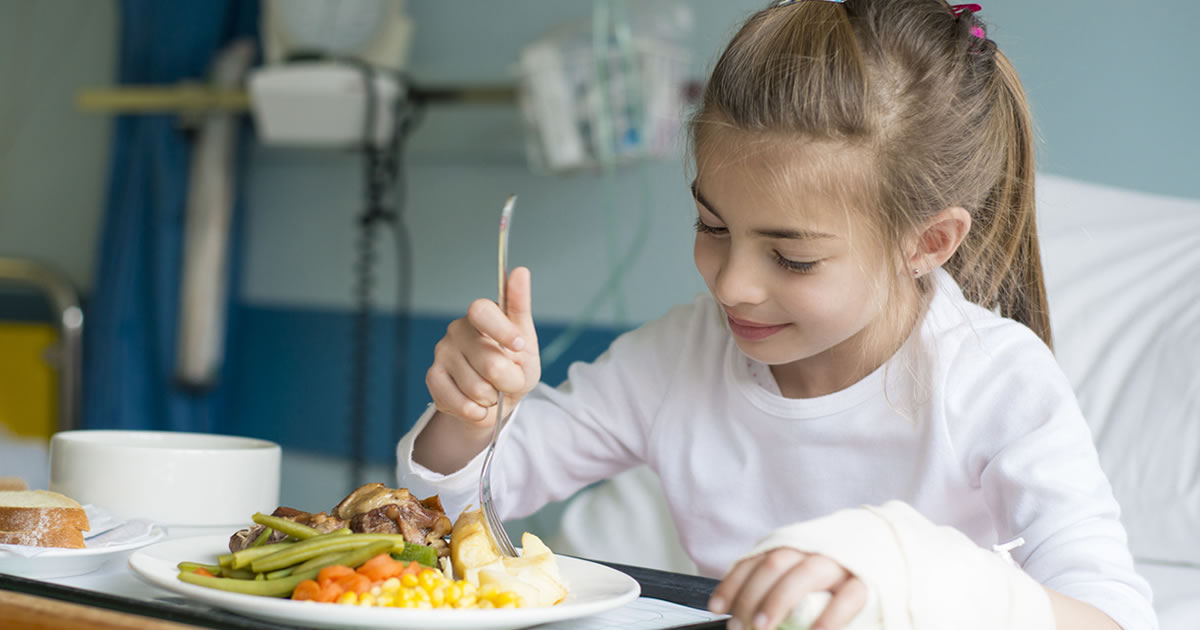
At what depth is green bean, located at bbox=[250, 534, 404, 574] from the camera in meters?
0.58

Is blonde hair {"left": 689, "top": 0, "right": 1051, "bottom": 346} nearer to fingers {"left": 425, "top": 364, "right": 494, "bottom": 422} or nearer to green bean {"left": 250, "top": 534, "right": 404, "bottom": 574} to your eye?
fingers {"left": 425, "top": 364, "right": 494, "bottom": 422}

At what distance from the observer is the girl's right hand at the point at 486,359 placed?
2.61 feet

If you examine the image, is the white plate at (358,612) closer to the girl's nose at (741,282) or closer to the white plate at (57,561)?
A: the white plate at (57,561)

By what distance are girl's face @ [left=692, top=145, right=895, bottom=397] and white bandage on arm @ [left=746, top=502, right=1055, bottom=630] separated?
318 millimetres

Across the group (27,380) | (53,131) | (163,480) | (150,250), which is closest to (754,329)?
(163,480)

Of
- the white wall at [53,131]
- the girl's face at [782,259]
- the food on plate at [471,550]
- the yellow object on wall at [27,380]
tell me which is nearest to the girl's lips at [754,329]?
the girl's face at [782,259]

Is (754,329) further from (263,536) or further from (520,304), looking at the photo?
(263,536)

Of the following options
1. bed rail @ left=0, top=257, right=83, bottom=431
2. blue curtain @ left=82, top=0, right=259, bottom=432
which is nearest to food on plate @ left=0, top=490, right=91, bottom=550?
blue curtain @ left=82, top=0, right=259, bottom=432

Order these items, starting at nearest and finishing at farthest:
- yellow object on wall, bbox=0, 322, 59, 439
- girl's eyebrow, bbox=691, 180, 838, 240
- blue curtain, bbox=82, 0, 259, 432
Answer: girl's eyebrow, bbox=691, 180, 838, 240 < blue curtain, bbox=82, 0, 259, 432 < yellow object on wall, bbox=0, 322, 59, 439

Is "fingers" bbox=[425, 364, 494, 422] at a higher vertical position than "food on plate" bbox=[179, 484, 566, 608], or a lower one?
higher

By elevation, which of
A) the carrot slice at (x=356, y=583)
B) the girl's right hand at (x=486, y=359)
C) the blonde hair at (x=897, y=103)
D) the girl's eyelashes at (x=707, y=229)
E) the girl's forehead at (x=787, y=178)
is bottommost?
the carrot slice at (x=356, y=583)

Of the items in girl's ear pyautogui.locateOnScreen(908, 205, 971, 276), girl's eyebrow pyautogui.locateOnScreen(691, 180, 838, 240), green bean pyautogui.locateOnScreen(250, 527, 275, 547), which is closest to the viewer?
green bean pyautogui.locateOnScreen(250, 527, 275, 547)

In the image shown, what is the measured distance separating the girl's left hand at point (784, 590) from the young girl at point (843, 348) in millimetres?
277

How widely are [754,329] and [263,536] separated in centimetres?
43
